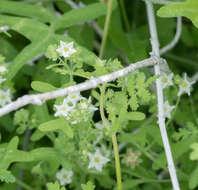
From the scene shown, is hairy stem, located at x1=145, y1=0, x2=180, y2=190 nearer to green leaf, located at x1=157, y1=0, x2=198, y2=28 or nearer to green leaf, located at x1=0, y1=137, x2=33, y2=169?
green leaf, located at x1=157, y1=0, x2=198, y2=28

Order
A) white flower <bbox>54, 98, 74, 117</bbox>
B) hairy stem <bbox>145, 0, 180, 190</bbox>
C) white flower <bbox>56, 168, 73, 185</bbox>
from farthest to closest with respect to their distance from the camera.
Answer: white flower <bbox>56, 168, 73, 185</bbox>
white flower <bbox>54, 98, 74, 117</bbox>
hairy stem <bbox>145, 0, 180, 190</bbox>

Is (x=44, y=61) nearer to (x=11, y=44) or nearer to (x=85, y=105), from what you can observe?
(x=11, y=44)

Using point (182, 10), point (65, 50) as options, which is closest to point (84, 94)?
→ point (65, 50)

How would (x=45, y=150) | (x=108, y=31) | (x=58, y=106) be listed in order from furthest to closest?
(x=108, y=31)
(x=45, y=150)
(x=58, y=106)

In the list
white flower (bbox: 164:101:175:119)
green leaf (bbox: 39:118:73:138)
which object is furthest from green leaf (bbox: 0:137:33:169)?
white flower (bbox: 164:101:175:119)

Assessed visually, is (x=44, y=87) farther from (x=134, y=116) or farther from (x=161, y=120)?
(x=161, y=120)

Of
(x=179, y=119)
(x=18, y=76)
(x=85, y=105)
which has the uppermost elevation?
(x=85, y=105)

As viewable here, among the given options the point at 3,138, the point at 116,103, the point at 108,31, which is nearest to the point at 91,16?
the point at 108,31
